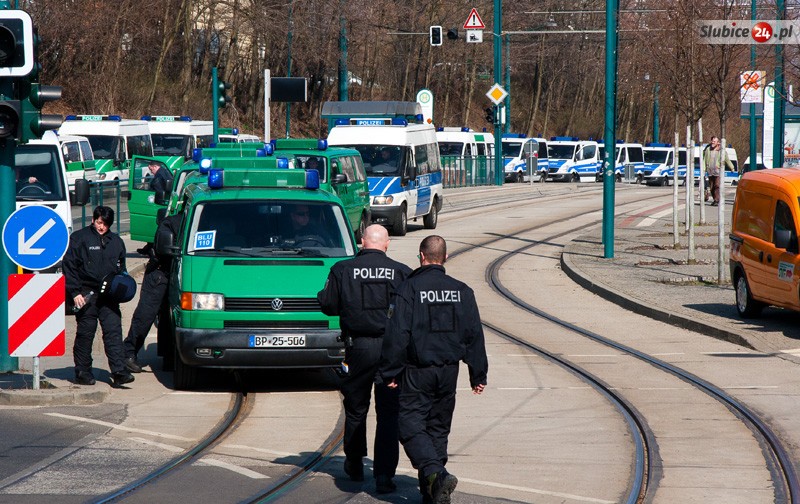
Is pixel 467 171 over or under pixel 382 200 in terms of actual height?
under

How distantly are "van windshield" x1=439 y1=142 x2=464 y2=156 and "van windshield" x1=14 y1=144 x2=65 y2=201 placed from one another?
4071 centimetres

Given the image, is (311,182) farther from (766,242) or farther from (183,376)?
(766,242)

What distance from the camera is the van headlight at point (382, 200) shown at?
28531mm

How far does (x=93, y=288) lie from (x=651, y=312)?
814 cm

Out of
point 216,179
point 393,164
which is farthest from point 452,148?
point 216,179

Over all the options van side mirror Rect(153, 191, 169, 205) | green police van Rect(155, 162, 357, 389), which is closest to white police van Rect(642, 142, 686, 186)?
van side mirror Rect(153, 191, 169, 205)

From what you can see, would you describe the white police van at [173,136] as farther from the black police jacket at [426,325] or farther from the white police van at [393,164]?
the black police jacket at [426,325]

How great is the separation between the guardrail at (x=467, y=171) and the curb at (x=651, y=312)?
31.8m

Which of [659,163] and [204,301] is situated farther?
[659,163]

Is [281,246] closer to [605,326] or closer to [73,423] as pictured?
[73,423]

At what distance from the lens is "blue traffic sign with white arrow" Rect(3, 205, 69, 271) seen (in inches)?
443

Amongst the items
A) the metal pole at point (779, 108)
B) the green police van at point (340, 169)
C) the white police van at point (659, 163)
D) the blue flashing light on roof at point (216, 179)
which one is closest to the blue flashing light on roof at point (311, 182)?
the blue flashing light on roof at point (216, 179)

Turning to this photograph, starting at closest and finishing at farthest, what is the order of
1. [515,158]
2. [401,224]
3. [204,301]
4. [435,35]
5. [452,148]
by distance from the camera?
1. [204,301]
2. [401,224]
3. [435,35]
4. [452,148]
5. [515,158]

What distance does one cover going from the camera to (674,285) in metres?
19.7
